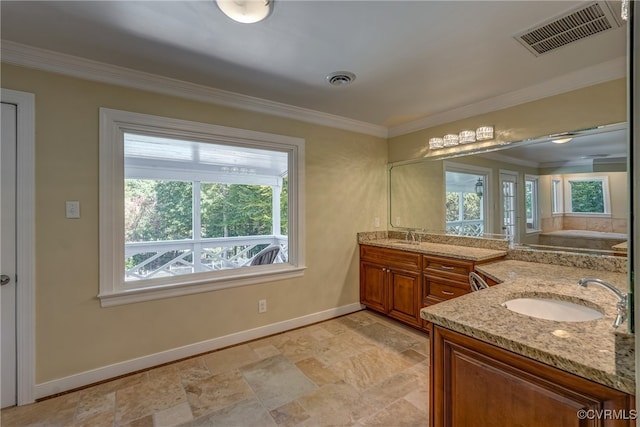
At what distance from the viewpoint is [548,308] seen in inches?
56.4

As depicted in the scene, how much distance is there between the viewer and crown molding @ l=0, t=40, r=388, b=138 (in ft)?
6.19

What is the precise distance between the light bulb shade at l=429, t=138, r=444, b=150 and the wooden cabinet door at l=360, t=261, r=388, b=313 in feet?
4.97

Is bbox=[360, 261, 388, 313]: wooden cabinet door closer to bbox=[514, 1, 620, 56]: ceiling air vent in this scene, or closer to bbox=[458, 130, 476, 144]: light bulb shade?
bbox=[458, 130, 476, 144]: light bulb shade

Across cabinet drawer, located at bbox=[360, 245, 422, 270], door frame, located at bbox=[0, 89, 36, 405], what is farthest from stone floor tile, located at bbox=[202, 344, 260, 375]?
cabinet drawer, located at bbox=[360, 245, 422, 270]

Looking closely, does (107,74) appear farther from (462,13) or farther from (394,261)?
(394,261)

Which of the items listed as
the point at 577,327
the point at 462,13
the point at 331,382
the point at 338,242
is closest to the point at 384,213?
the point at 338,242

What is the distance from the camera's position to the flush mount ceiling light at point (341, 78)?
7.38 feet

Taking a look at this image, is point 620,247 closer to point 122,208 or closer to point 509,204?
point 509,204

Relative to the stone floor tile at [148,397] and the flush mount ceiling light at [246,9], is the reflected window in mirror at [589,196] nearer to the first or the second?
the flush mount ceiling light at [246,9]

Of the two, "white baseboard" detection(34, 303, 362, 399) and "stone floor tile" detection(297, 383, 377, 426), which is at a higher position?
"white baseboard" detection(34, 303, 362, 399)

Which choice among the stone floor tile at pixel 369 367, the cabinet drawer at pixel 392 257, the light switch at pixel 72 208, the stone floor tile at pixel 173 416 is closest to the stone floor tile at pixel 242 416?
the stone floor tile at pixel 173 416

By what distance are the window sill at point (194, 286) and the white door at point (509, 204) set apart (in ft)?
6.85

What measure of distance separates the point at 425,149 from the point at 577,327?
8.78 feet

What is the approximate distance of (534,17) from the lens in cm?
161
